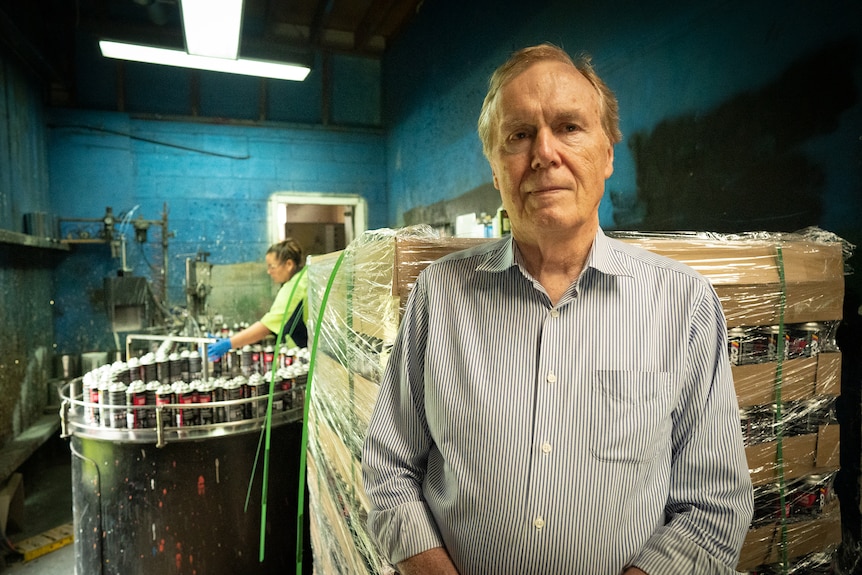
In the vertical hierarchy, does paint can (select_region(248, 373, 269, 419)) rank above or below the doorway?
below

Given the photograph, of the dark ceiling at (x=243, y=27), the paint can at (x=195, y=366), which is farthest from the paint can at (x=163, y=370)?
the dark ceiling at (x=243, y=27)

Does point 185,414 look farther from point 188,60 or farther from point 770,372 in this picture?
point 188,60

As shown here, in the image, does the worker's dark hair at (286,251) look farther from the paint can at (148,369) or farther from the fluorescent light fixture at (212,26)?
the fluorescent light fixture at (212,26)

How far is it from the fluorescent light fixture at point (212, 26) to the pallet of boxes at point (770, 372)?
2.56 m

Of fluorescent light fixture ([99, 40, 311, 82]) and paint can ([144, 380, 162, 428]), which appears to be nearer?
paint can ([144, 380, 162, 428])

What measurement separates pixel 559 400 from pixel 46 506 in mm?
4725

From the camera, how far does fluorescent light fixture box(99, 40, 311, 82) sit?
3.98 m

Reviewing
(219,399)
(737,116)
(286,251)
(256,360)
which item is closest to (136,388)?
(219,399)

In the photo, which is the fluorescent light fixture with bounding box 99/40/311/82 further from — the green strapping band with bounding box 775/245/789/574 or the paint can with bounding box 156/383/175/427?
the green strapping band with bounding box 775/245/789/574

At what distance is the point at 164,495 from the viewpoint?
2287 mm

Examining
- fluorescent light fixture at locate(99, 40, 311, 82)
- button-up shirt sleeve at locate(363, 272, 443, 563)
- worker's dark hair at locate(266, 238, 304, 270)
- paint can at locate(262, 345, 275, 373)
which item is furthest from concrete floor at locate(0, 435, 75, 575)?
fluorescent light fixture at locate(99, 40, 311, 82)

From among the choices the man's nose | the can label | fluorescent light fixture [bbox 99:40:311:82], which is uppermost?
fluorescent light fixture [bbox 99:40:311:82]

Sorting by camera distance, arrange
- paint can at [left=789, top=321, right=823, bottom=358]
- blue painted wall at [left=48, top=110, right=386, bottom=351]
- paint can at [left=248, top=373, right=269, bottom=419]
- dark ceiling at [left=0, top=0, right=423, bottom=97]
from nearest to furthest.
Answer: paint can at [left=789, top=321, right=823, bottom=358] < paint can at [left=248, top=373, right=269, bottom=419] < dark ceiling at [left=0, top=0, right=423, bottom=97] < blue painted wall at [left=48, top=110, right=386, bottom=351]

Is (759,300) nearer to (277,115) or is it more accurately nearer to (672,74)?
(672,74)
